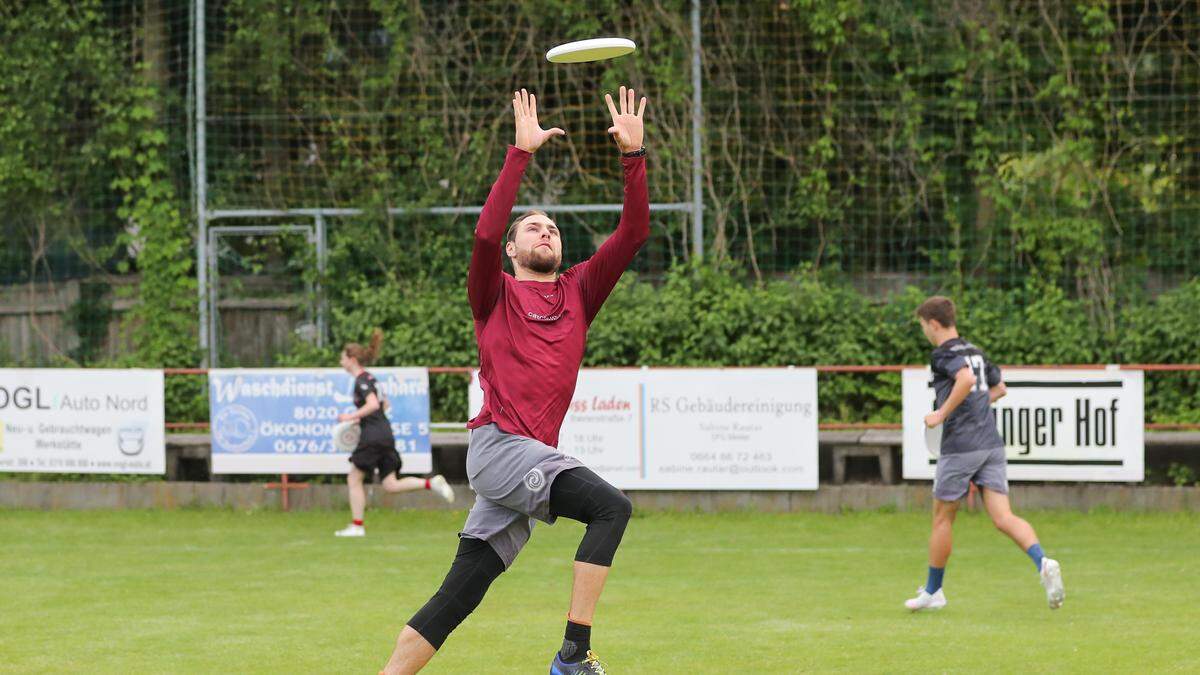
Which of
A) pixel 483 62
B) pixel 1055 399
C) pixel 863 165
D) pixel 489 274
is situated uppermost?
pixel 483 62

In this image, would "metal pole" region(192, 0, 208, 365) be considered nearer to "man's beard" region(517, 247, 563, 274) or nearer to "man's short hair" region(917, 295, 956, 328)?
"man's short hair" region(917, 295, 956, 328)

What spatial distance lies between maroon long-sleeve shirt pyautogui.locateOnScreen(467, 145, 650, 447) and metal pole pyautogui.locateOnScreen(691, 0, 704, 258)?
12101 mm

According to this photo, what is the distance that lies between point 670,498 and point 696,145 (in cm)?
506

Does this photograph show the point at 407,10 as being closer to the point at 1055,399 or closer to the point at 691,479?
the point at 691,479

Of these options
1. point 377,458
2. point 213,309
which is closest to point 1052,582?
point 377,458

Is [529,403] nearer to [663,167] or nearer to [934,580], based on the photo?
[934,580]

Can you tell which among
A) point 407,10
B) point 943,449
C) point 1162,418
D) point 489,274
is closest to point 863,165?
point 1162,418

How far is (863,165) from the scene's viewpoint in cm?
1881

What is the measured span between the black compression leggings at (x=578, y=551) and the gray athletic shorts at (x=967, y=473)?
13.5 ft

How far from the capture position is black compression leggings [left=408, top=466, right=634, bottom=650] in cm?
563

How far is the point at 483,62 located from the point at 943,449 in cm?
1137

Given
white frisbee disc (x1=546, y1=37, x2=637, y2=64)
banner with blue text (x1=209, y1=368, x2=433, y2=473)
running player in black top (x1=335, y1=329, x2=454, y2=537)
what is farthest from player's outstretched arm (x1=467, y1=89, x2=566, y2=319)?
banner with blue text (x1=209, y1=368, x2=433, y2=473)

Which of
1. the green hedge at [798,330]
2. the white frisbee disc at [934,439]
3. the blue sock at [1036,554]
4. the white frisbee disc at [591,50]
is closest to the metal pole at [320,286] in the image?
the green hedge at [798,330]

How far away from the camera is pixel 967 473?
9.35 m
